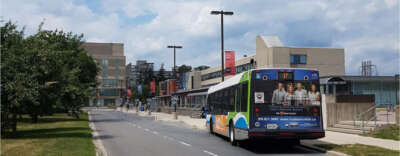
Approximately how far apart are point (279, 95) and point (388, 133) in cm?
703

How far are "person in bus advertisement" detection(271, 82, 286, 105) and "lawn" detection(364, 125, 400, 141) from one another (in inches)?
250

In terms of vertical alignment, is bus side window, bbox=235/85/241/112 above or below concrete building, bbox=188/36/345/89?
below

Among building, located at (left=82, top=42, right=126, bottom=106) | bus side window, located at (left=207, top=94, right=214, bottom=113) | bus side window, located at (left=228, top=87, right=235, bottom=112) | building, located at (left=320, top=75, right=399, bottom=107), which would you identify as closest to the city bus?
bus side window, located at (left=228, top=87, right=235, bottom=112)

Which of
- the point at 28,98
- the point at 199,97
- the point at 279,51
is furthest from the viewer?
A: the point at 279,51

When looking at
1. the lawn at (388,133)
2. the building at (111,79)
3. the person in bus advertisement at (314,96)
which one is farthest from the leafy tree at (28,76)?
the building at (111,79)

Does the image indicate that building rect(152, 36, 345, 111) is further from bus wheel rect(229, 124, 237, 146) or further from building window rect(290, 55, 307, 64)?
bus wheel rect(229, 124, 237, 146)

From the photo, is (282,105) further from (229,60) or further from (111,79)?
(111,79)

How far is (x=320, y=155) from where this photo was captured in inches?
556

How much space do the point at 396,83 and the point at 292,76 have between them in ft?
109

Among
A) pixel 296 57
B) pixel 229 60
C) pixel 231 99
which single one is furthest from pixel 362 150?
pixel 296 57

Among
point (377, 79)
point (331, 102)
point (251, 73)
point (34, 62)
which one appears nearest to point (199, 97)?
point (377, 79)

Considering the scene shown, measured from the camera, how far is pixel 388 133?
759 inches

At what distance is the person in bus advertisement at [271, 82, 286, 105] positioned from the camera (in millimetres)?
14933

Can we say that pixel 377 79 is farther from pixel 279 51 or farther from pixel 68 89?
pixel 279 51
